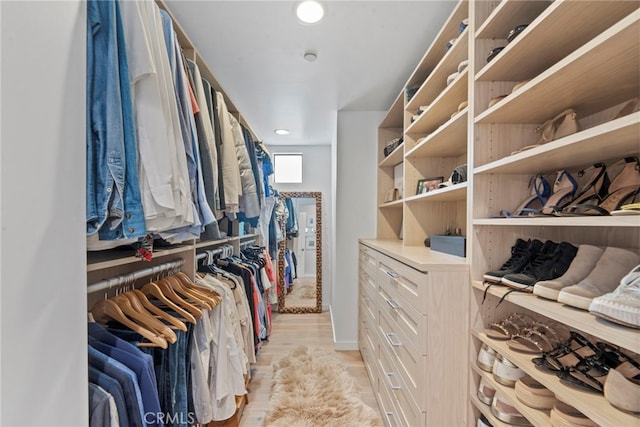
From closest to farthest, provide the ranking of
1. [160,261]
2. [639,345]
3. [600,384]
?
[639,345], [600,384], [160,261]

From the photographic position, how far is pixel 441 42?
1.45 metres

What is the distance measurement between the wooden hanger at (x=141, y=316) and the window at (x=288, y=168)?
284cm

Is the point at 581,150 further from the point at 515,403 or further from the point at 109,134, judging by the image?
the point at 109,134

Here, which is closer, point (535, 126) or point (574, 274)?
point (574, 274)

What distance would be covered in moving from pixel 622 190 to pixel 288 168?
3.36m

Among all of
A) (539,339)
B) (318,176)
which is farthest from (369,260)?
(318,176)

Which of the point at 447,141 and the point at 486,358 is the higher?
the point at 447,141

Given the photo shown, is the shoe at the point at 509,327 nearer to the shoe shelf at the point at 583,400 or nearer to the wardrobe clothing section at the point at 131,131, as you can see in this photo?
the shoe shelf at the point at 583,400

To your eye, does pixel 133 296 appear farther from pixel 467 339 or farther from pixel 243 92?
pixel 243 92

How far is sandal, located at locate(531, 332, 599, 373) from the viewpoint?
745mm

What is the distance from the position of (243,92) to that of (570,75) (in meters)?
2.11

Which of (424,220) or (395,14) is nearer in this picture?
(395,14)

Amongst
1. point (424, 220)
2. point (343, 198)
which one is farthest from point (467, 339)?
point (343, 198)

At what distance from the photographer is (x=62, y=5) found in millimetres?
569
